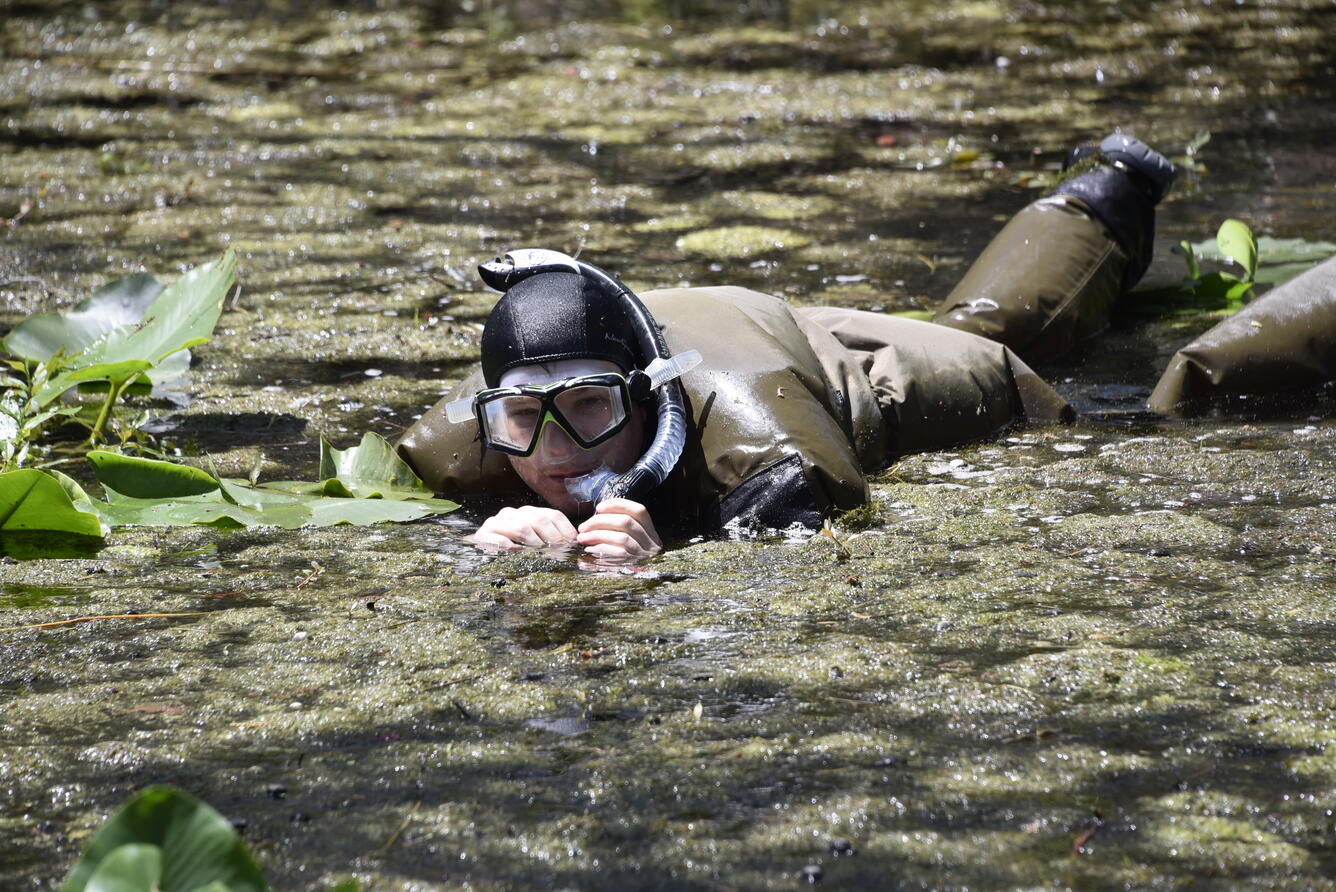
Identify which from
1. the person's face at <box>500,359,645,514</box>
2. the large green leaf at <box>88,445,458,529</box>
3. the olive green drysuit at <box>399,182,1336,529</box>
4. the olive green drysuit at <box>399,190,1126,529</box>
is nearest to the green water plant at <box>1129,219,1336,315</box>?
the olive green drysuit at <box>399,182,1336,529</box>

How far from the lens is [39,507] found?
2.74 metres

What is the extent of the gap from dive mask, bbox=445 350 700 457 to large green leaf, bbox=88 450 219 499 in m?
0.58

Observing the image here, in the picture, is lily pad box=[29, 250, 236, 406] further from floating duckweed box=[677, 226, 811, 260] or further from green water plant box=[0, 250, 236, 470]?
floating duckweed box=[677, 226, 811, 260]

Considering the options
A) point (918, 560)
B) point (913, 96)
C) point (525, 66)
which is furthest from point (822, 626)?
point (525, 66)

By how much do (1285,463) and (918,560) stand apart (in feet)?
3.27

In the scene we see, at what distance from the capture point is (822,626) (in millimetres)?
2279

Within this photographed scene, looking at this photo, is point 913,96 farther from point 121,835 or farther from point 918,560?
point 121,835

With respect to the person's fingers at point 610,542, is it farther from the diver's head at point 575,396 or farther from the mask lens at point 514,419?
the mask lens at point 514,419

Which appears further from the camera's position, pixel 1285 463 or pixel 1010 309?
pixel 1010 309

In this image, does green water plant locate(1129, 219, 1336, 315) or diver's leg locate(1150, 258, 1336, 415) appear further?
green water plant locate(1129, 219, 1336, 315)

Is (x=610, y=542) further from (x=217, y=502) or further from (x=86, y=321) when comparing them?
(x=86, y=321)

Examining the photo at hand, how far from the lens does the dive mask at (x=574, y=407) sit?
2.85m

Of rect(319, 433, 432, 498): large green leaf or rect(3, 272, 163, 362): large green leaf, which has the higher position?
rect(3, 272, 163, 362): large green leaf

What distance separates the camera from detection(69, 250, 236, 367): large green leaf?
3.39 m
